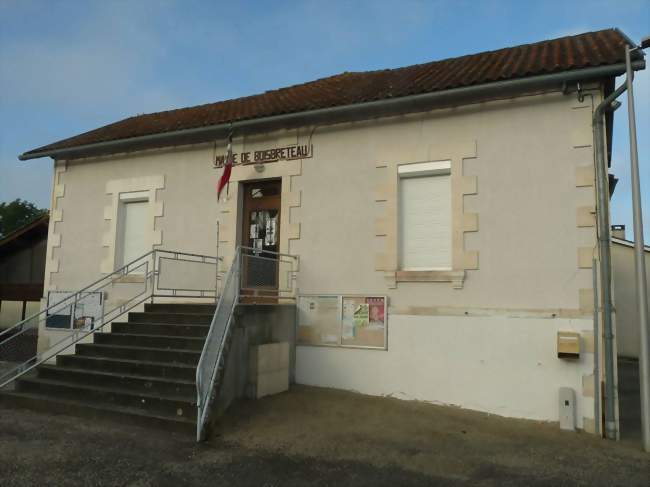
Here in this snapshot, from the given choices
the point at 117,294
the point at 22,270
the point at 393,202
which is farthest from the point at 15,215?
the point at 393,202

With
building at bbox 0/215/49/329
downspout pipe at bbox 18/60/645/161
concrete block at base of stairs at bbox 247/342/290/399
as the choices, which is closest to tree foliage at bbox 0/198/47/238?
building at bbox 0/215/49/329

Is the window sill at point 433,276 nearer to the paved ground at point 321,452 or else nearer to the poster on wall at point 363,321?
the poster on wall at point 363,321

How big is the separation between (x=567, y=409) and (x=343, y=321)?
11.0ft

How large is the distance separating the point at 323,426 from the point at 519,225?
149 inches

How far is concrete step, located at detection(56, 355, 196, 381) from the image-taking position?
22.8ft

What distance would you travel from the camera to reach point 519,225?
289 inches

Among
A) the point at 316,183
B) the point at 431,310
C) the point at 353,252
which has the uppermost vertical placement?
the point at 316,183

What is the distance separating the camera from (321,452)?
18.0 feet

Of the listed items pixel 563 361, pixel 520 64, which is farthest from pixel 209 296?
pixel 520 64

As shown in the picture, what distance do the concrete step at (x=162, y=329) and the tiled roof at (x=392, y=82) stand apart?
3.72 m

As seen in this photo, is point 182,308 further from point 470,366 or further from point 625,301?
point 625,301

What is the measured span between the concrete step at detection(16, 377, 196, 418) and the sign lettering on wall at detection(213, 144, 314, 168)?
449 centimetres

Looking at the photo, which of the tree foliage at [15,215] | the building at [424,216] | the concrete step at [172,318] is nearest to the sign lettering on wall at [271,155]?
the building at [424,216]

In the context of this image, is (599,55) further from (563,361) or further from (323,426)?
(323,426)
